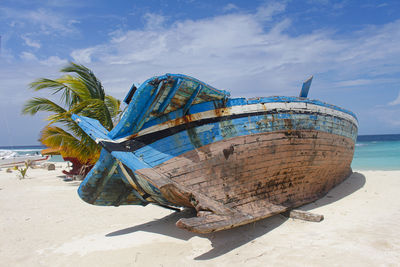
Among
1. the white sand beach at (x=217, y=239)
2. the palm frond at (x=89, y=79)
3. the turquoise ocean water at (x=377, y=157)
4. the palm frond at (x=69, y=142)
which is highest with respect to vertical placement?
the palm frond at (x=89, y=79)

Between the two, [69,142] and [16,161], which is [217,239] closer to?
[69,142]

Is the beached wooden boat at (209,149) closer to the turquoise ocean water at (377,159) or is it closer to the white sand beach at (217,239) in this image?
the white sand beach at (217,239)

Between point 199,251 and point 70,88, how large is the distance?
26.7ft

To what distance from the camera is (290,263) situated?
304cm

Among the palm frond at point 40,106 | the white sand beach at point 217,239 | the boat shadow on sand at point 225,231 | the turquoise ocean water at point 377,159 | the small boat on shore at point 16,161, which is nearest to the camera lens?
the white sand beach at point 217,239

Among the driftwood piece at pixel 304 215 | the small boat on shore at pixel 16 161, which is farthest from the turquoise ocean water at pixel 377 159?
the small boat on shore at pixel 16 161

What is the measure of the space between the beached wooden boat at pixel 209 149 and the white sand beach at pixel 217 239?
42 centimetres

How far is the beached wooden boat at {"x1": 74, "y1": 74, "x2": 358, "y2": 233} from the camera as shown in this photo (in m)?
3.73

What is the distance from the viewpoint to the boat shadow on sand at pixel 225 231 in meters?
3.72

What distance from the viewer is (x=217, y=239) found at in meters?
3.95

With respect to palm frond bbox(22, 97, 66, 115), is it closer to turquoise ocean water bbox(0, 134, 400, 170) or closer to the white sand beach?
the white sand beach

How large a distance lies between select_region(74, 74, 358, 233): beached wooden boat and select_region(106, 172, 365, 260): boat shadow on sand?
0.30 metres

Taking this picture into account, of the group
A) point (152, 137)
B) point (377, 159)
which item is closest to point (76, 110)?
point (152, 137)

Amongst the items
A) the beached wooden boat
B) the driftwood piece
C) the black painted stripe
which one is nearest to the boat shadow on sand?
the driftwood piece
